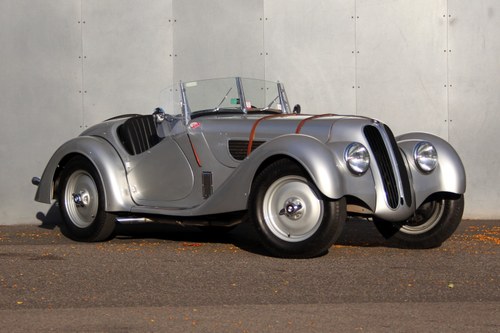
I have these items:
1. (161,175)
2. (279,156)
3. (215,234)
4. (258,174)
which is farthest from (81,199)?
(279,156)

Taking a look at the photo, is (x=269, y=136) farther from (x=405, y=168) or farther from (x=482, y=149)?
(x=482, y=149)

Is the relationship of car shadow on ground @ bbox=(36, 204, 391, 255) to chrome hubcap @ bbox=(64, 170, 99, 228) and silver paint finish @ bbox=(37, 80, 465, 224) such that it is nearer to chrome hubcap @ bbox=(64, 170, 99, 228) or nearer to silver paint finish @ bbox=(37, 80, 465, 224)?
chrome hubcap @ bbox=(64, 170, 99, 228)

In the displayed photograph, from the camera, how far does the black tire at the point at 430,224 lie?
9.06 meters

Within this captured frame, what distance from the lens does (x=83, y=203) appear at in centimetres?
1014

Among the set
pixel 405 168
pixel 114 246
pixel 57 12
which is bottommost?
pixel 114 246

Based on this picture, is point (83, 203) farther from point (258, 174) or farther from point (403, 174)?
point (403, 174)

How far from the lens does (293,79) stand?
12.5m

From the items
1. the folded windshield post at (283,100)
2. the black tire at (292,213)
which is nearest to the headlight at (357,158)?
the black tire at (292,213)

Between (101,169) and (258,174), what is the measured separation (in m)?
1.87

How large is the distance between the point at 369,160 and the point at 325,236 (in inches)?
30.4

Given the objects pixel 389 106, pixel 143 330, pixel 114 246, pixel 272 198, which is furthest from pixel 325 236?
pixel 389 106

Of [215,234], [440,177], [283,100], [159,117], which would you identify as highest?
[283,100]

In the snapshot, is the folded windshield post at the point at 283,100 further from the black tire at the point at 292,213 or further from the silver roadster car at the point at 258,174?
the black tire at the point at 292,213

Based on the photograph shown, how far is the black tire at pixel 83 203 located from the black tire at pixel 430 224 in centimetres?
263
